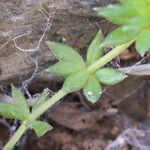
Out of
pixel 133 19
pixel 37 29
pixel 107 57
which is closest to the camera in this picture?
pixel 133 19

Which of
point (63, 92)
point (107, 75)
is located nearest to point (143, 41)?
point (107, 75)

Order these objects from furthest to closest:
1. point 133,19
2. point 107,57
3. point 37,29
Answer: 1. point 37,29
2. point 107,57
3. point 133,19

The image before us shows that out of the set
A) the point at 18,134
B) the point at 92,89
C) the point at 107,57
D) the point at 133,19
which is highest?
the point at 133,19

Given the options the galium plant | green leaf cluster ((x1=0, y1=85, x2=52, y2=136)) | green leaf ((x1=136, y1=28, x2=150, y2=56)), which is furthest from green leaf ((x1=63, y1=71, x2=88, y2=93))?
green leaf ((x1=136, y1=28, x2=150, y2=56))

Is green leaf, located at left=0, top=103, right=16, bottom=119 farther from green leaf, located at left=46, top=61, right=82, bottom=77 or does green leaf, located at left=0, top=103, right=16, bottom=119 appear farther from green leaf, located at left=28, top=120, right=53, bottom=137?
green leaf, located at left=46, top=61, right=82, bottom=77

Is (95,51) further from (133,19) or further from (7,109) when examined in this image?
(7,109)

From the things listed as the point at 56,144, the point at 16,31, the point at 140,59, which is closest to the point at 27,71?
the point at 16,31

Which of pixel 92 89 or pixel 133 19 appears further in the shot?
pixel 92 89
